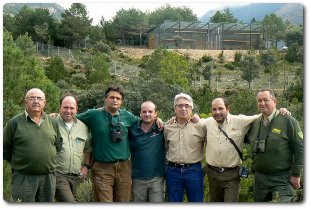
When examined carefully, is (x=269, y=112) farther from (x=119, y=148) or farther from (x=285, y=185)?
(x=119, y=148)

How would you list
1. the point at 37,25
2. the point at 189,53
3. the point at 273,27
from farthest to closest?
the point at 273,27 < the point at 189,53 < the point at 37,25

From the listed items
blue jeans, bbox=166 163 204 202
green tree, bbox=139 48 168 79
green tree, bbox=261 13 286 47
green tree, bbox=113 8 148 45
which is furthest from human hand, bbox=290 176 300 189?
green tree, bbox=261 13 286 47

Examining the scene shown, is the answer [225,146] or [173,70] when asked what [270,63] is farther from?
[225,146]

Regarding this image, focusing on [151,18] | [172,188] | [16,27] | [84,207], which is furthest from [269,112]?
[151,18]

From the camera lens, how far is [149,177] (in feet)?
13.9

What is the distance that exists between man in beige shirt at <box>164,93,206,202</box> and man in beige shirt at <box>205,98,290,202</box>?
0.11m

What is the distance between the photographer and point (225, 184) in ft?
14.0

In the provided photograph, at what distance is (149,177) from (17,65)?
8097 mm

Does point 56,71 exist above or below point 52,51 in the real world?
below

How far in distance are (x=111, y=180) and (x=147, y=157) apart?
1.19 ft

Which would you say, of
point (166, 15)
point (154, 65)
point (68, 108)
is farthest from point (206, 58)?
point (68, 108)

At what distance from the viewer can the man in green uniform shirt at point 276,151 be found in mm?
4051

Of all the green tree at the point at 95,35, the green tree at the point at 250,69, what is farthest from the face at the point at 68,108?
the green tree at the point at 95,35

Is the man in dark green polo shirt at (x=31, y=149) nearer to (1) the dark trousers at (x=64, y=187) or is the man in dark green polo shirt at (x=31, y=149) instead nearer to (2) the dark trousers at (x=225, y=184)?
(1) the dark trousers at (x=64, y=187)
